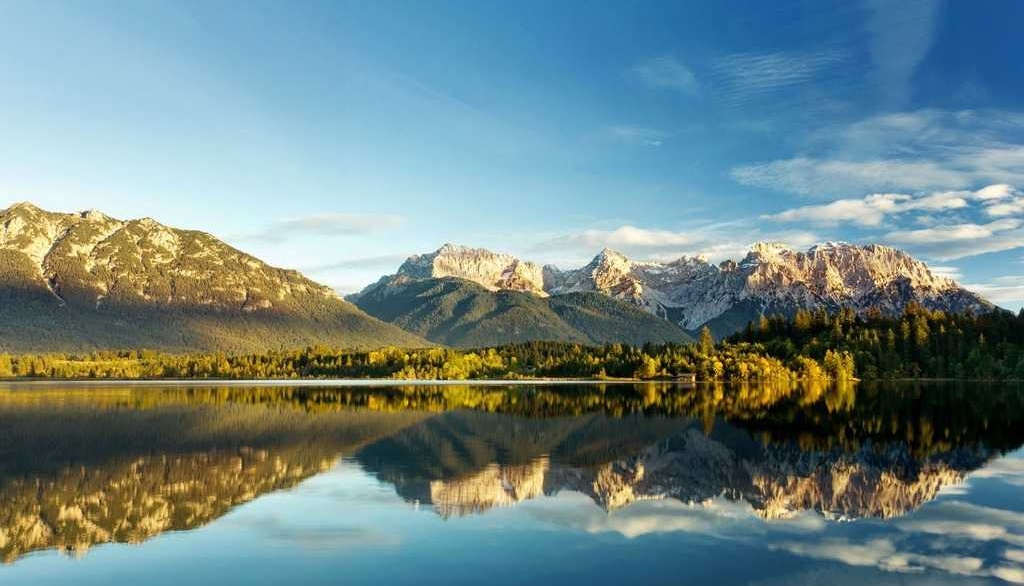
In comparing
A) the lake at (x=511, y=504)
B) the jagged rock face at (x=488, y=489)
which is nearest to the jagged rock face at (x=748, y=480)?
the jagged rock face at (x=488, y=489)

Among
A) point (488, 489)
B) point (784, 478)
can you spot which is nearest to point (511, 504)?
point (488, 489)

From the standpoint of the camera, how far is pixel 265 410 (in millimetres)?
113812

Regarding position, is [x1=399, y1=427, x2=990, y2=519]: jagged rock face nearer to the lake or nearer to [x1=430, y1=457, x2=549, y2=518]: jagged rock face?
[x1=430, y1=457, x2=549, y2=518]: jagged rock face

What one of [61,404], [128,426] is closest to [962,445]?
[128,426]

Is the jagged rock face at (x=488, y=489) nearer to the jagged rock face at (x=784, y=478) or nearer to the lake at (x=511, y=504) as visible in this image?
the lake at (x=511, y=504)

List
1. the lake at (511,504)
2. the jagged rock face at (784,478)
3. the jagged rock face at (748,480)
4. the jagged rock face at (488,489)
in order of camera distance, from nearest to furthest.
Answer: the lake at (511,504) → the jagged rock face at (488,489) → the jagged rock face at (748,480) → the jagged rock face at (784,478)

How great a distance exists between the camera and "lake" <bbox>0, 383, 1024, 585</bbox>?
30.7 metres

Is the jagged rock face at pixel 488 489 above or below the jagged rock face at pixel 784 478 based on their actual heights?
below

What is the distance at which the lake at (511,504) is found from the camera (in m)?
30.7

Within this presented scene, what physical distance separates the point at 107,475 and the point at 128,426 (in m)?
38.8

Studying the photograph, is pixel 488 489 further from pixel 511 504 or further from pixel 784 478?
pixel 784 478

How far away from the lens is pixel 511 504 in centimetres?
4266

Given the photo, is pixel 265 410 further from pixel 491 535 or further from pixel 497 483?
pixel 491 535

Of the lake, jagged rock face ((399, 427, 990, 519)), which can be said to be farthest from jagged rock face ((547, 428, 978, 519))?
the lake
